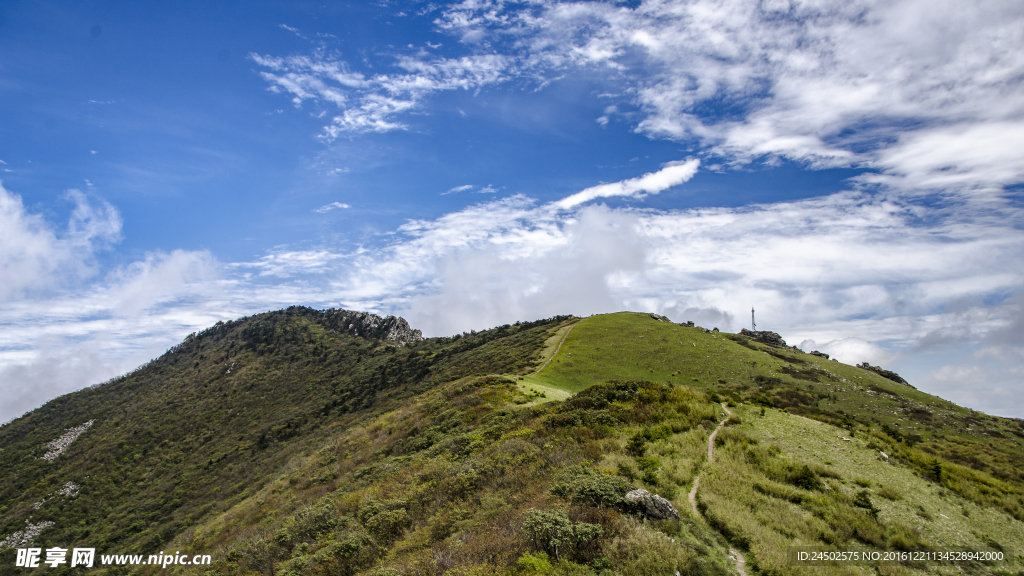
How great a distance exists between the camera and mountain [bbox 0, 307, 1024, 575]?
881 cm

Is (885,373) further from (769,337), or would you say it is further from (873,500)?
(873,500)

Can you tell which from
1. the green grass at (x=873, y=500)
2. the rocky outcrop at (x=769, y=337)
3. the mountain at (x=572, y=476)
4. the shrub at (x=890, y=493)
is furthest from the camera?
the rocky outcrop at (x=769, y=337)

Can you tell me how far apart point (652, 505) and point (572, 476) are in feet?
8.85

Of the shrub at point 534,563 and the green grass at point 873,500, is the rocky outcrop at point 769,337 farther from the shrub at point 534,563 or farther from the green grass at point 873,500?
the shrub at point 534,563

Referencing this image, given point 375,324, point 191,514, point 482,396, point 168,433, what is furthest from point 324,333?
point 482,396

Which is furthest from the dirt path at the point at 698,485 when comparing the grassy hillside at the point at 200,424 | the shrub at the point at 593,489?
the grassy hillside at the point at 200,424

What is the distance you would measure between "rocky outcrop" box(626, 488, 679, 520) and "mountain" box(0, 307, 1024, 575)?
0.11ft

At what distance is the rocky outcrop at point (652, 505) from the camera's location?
901 cm

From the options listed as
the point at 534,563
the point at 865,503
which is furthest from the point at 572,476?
the point at 865,503

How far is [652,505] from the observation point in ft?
30.1

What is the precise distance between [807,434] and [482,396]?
1878 centimetres

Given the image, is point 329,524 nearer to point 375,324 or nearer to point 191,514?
point 191,514

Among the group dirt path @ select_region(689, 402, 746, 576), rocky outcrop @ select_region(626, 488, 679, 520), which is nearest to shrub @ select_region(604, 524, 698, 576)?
rocky outcrop @ select_region(626, 488, 679, 520)

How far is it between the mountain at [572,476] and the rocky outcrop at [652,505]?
3 cm
